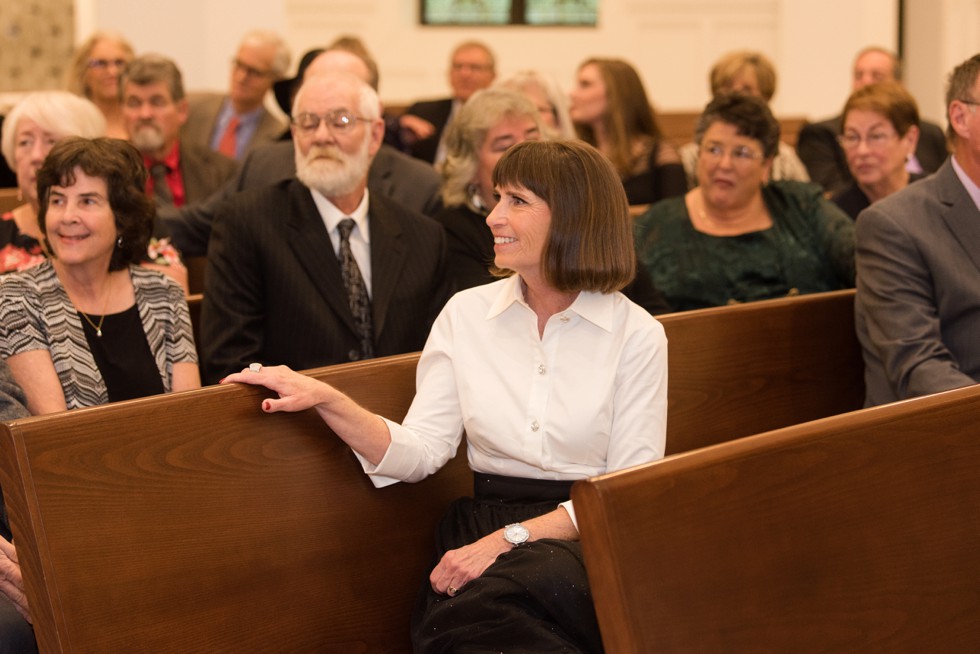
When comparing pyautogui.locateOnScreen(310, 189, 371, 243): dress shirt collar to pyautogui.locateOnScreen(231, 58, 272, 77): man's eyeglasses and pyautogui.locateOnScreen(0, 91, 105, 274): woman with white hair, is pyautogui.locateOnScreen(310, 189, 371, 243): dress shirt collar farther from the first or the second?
pyautogui.locateOnScreen(231, 58, 272, 77): man's eyeglasses

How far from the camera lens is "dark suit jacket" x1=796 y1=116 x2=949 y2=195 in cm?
538

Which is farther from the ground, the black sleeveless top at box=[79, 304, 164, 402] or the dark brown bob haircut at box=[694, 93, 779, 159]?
the dark brown bob haircut at box=[694, 93, 779, 159]

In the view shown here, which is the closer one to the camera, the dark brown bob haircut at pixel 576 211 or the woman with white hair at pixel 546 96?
the dark brown bob haircut at pixel 576 211

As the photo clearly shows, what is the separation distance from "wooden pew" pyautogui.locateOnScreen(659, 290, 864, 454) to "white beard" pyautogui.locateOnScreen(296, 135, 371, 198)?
102 cm

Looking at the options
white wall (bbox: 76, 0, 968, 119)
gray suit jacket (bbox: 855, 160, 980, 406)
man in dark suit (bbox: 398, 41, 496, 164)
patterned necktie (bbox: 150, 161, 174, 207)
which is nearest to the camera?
gray suit jacket (bbox: 855, 160, 980, 406)

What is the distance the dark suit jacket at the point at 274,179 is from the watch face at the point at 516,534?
204cm

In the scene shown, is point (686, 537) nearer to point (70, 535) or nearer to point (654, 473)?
point (654, 473)

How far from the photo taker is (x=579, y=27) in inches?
351

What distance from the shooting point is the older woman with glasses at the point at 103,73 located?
5391 mm

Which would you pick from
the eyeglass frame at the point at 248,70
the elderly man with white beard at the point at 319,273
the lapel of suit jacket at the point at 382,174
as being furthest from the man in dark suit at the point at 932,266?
the eyeglass frame at the point at 248,70

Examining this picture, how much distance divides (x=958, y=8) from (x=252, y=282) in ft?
21.4

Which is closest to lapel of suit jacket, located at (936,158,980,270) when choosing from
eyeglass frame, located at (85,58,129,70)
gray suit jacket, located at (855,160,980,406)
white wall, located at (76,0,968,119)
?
gray suit jacket, located at (855,160,980,406)

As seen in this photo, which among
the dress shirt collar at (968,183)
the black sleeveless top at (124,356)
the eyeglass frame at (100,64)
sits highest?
the eyeglass frame at (100,64)

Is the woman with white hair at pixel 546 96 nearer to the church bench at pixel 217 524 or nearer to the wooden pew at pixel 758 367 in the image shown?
the wooden pew at pixel 758 367
